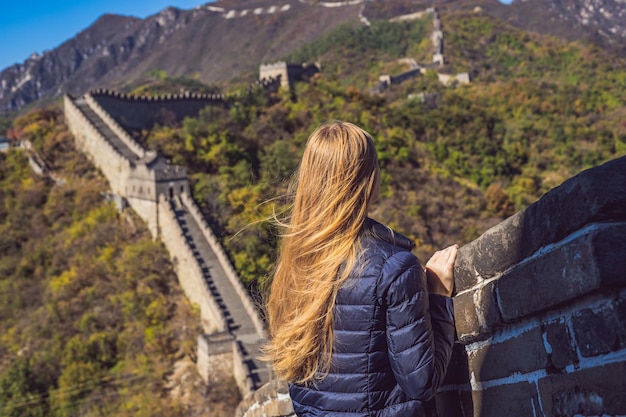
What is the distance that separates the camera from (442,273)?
2580 millimetres

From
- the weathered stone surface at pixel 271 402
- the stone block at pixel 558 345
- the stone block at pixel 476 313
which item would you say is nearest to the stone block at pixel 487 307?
the stone block at pixel 476 313

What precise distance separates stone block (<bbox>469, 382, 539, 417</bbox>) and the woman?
310mm

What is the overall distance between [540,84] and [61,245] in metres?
32.8

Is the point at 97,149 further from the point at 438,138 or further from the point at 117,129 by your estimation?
the point at 438,138

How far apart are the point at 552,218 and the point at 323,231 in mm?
809

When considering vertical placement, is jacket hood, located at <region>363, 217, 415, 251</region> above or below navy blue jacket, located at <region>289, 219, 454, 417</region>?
above

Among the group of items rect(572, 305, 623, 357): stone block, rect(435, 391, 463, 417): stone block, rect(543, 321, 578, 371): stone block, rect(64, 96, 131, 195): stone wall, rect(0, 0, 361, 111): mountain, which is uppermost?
rect(572, 305, 623, 357): stone block

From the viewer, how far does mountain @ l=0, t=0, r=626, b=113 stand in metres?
71.4

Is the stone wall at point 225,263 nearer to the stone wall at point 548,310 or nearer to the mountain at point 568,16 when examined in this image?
the stone wall at point 548,310

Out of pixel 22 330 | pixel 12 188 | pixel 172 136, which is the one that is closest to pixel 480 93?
pixel 172 136

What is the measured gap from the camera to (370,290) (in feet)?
7.33

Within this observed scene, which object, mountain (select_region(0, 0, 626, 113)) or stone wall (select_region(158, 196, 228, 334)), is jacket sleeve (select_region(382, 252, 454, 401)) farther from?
mountain (select_region(0, 0, 626, 113))

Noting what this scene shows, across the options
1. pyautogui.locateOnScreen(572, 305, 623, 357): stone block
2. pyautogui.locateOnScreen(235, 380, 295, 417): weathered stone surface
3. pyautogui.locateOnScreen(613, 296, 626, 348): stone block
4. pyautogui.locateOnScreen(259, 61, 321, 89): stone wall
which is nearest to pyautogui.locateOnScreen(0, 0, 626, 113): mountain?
pyautogui.locateOnScreen(259, 61, 321, 89): stone wall

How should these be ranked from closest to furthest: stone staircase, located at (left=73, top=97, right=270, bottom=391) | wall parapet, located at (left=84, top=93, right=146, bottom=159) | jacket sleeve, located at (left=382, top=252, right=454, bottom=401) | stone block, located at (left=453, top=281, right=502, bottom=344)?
jacket sleeve, located at (left=382, top=252, right=454, bottom=401)
stone block, located at (left=453, top=281, right=502, bottom=344)
stone staircase, located at (left=73, top=97, right=270, bottom=391)
wall parapet, located at (left=84, top=93, right=146, bottom=159)
